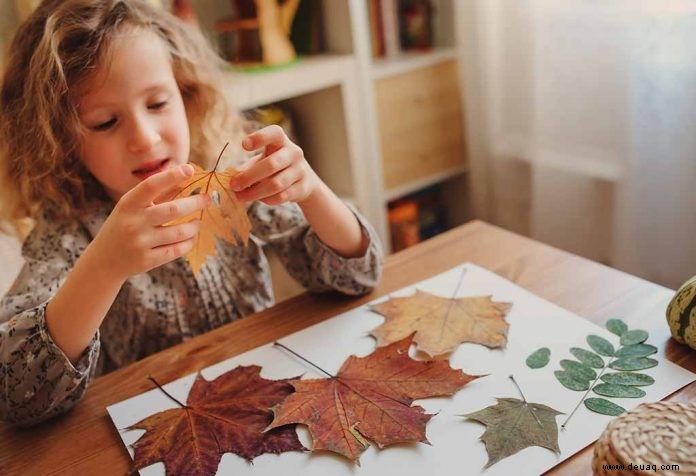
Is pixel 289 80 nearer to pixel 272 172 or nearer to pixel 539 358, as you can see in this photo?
pixel 272 172

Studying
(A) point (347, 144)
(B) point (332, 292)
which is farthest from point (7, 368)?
(A) point (347, 144)

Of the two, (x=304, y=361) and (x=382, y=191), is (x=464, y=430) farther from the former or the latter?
(x=382, y=191)

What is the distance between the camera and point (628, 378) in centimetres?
69

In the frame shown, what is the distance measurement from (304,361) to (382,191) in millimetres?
1219

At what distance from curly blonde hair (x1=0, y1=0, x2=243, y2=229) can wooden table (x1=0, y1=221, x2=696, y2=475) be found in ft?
1.00

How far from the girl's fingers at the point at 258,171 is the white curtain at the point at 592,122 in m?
1.03

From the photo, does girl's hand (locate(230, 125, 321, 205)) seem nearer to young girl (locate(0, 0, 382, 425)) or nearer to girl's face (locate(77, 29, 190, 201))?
young girl (locate(0, 0, 382, 425))

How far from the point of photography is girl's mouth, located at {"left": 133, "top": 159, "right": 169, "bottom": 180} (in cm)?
91

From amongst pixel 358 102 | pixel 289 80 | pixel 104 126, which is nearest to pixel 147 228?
pixel 104 126

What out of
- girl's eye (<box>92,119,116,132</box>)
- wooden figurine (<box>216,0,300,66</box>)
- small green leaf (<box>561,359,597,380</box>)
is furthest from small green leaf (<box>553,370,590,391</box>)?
wooden figurine (<box>216,0,300,66</box>)

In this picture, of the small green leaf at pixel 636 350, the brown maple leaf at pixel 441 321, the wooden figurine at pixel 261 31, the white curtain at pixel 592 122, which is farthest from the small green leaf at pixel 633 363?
the wooden figurine at pixel 261 31

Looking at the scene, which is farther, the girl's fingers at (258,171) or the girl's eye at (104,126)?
the girl's eye at (104,126)

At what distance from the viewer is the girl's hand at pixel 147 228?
0.69m

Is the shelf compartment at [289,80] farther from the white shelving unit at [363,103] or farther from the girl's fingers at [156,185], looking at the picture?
the girl's fingers at [156,185]
